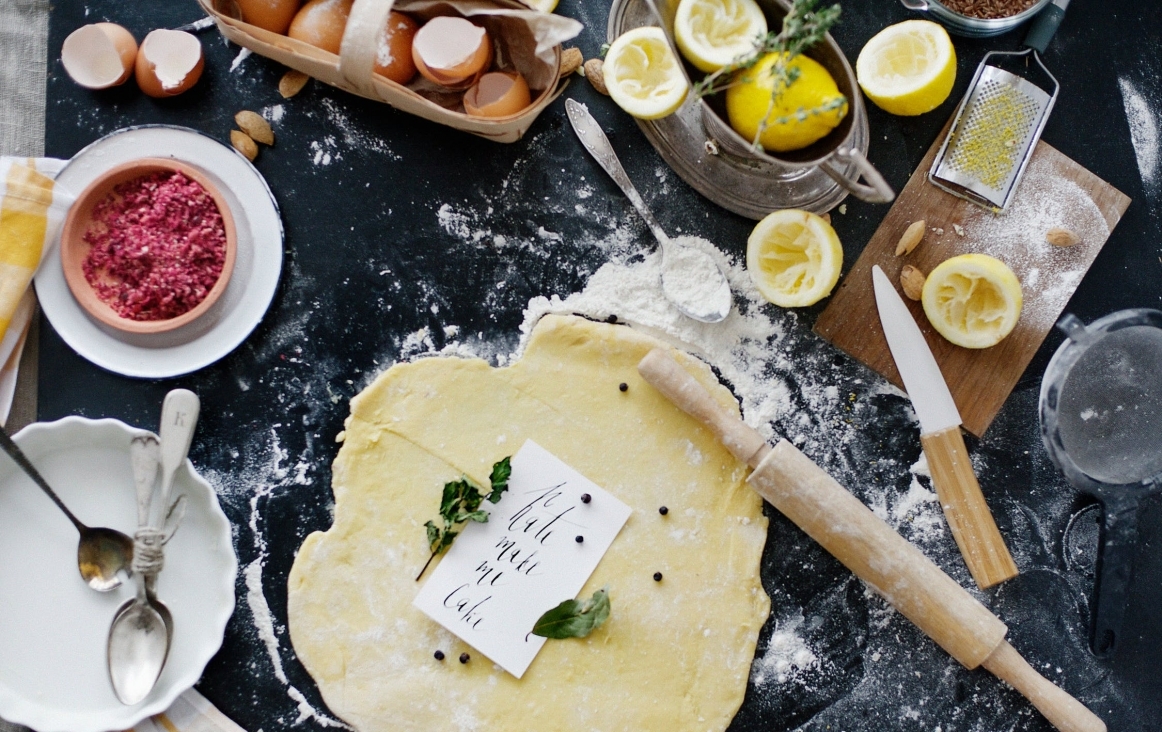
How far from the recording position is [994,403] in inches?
66.6

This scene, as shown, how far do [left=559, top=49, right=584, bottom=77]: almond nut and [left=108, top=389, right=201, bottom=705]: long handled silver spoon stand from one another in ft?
3.58

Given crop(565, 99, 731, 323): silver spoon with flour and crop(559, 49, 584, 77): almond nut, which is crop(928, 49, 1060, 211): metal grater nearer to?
crop(565, 99, 731, 323): silver spoon with flour

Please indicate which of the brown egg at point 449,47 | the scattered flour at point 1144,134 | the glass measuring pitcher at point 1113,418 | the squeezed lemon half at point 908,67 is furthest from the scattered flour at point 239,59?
the scattered flour at point 1144,134

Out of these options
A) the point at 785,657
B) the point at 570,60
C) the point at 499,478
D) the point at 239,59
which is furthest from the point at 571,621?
the point at 239,59

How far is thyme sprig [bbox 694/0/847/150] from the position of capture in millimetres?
1315

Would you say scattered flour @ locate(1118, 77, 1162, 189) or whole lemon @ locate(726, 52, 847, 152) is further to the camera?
scattered flour @ locate(1118, 77, 1162, 189)

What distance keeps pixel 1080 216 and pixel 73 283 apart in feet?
7.01

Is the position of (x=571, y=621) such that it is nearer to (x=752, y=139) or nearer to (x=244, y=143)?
(x=752, y=139)

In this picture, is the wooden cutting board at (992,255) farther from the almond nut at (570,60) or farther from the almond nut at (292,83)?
the almond nut at (292,83)

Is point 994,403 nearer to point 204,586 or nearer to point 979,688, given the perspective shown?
point 979,688

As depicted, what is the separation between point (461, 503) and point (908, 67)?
1307mm

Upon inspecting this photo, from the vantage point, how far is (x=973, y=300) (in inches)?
65.1

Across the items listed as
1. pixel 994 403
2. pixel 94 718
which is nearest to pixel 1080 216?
pixel 994 403

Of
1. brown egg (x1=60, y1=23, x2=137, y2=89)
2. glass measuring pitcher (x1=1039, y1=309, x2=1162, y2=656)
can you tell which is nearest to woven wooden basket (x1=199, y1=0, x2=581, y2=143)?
brown egg (x1=60, y1=23, x2=137, y2=89)
